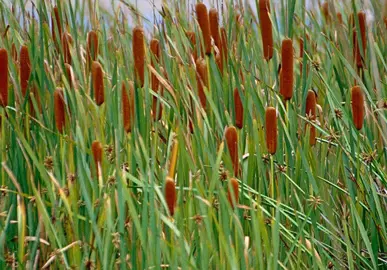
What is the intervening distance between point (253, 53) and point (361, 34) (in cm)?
57

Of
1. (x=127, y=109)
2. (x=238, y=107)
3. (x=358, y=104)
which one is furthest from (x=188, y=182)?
(x=358, y=104)

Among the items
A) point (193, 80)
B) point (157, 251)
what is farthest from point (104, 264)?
point (193, 80)

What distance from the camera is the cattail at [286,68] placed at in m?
1.66

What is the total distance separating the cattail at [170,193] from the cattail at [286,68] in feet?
1.60

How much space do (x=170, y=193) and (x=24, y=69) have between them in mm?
714

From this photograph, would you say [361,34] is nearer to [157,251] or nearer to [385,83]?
[385,83]

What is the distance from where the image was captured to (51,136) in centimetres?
190

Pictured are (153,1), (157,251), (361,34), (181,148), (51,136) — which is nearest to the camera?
(157,251)

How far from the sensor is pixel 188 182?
1845mm

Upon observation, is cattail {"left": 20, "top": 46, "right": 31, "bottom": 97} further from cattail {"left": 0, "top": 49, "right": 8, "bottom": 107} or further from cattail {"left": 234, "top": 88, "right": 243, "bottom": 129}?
cattail {"left": 234, "top": 88, "right": 243, "bottom": 129}

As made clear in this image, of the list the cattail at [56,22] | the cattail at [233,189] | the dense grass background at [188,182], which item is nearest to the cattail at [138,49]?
the dense grass background at [188,182]

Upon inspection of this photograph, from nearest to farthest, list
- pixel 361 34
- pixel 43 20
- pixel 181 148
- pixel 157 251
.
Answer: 1. pixel 157 251
2. pixel 181 148
3. pixel 361 34
4. pixel 43 20

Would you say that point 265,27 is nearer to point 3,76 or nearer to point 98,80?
point 98,80

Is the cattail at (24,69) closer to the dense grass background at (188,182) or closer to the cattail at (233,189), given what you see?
the dense grass background at (188,182)
